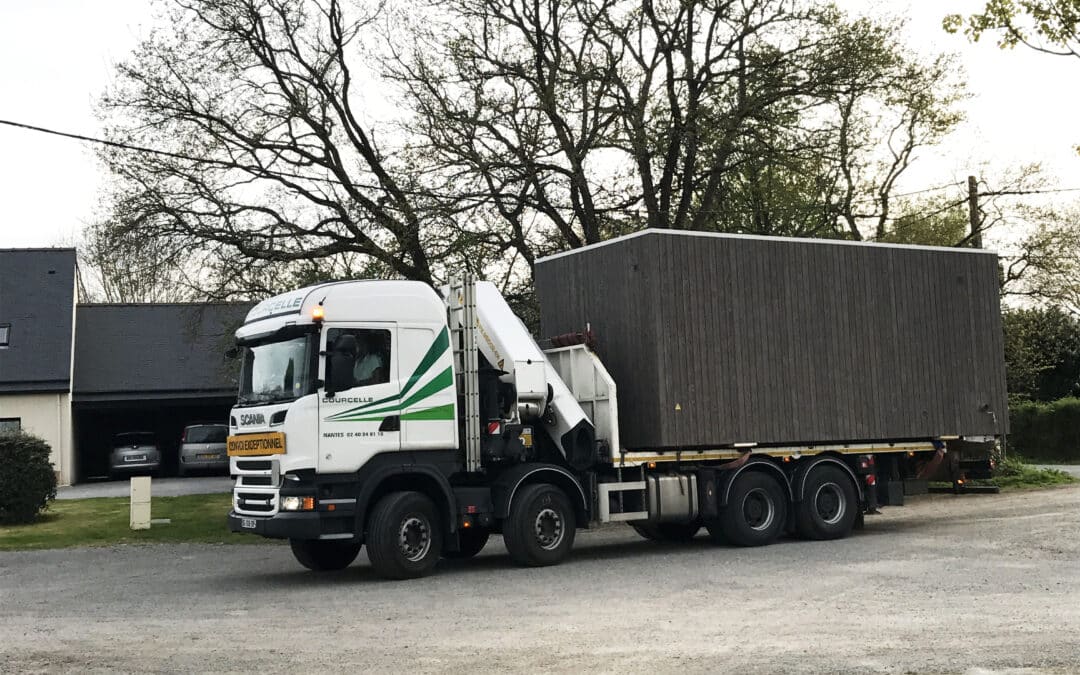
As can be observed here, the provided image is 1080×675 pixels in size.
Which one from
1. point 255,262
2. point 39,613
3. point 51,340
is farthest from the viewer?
point 51,340

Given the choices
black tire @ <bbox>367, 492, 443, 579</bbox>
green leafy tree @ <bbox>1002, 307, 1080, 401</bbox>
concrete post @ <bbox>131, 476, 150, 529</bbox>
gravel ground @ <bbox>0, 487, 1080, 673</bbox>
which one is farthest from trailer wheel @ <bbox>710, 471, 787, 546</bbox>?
green leafy tree @ <bbox>1002, 307, 1080, 401</bbox>

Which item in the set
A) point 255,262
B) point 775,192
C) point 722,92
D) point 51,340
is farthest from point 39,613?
point 51,340

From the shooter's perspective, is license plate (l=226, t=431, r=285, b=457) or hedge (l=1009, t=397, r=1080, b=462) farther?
hedge (l=1009, t=397, r=1080, b=462)

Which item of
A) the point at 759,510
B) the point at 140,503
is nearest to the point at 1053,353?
the point at 759,510

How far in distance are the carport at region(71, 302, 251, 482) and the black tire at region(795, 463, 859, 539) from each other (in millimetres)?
24409

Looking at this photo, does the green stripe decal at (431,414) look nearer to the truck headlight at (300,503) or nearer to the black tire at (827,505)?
the truck headlight at (300,503)

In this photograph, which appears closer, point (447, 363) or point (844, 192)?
point (447, 363)

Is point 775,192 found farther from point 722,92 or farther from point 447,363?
point 447,363

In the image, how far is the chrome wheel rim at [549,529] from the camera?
14836 millimetres

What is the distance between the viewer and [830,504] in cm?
1712

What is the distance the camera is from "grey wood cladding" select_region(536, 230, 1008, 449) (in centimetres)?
1570

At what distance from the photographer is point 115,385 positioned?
129ft

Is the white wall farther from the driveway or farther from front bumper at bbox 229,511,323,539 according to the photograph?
front bumper at bbox 229,511,323,539

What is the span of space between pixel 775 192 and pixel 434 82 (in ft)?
25.2
